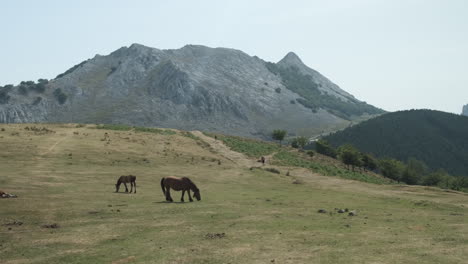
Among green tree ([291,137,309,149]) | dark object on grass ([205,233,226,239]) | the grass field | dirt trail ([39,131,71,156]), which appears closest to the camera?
the grass field

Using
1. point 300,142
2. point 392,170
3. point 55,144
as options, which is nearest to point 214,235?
point 55,144

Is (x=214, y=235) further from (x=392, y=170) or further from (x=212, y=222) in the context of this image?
(x=392, y=170)

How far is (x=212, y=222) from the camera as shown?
23.2m

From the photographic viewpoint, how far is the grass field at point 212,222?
16125 mm

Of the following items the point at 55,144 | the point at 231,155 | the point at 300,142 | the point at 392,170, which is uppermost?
the point at 300,142

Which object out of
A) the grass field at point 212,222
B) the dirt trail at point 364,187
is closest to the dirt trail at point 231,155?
the dirt trail at point 364,187

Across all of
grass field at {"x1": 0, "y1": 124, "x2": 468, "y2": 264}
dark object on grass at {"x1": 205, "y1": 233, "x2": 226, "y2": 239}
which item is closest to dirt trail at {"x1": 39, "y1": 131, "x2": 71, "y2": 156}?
grass field at {"x1": 0, "y1": 124, "x2": 468, "y2": 264}

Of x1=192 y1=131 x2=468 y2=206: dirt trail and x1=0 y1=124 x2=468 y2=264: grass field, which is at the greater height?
x1=192 y1=131 x2=468 y2=206: dirt trail

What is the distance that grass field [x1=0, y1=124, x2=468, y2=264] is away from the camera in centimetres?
1612

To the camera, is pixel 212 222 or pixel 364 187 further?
pixel 364 187

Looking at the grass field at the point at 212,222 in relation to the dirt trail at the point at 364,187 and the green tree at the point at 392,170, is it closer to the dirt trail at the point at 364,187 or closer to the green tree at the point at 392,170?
the dirt trail at the point at 364,187

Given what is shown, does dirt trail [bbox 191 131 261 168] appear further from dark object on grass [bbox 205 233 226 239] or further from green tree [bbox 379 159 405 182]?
dark object on grass [bbox 205 233 226 239]

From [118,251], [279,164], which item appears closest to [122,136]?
[279,164]

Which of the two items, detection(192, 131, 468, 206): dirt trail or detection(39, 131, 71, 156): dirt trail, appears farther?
detection(39, 131, 71, 156): dirt trail
